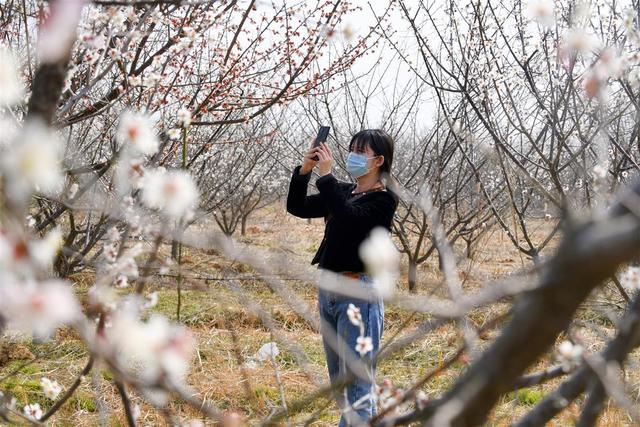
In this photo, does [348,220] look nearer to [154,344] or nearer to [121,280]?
[121,280]

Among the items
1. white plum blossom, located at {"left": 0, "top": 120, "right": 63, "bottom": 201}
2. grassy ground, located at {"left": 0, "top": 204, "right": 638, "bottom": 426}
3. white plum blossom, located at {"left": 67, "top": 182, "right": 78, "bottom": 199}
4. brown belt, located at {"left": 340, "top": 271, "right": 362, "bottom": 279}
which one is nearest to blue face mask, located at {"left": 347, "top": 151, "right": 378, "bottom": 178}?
brown belt, located at {"left": 340, "top": 271, "right": 362, "bottom": 279}

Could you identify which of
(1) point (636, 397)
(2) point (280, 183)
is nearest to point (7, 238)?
(1) point (636, 397)

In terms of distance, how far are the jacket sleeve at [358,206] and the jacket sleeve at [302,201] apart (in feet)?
0.78

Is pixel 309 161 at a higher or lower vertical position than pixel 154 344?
higher

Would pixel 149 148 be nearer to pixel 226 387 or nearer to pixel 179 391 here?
pixel 179 391

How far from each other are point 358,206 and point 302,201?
475 mm

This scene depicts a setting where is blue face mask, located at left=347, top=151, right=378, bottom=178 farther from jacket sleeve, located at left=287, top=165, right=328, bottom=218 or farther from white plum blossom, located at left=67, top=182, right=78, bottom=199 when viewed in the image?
white plum blossom, located at left=67, top=182, right=78, bottom=199

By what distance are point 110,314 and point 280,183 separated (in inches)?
756

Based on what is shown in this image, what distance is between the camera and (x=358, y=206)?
2664mm

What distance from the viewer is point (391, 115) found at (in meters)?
7.29

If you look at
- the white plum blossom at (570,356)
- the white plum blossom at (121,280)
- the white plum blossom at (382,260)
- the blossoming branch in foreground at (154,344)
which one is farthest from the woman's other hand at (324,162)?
the blossoming branch in foreground at (154,344)

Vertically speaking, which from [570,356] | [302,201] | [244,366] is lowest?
[244,366]

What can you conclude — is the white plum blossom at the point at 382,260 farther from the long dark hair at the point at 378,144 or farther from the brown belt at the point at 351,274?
the long dark hair at the point at 378,144

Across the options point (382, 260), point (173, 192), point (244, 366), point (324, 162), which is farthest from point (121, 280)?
point (244, 366)
